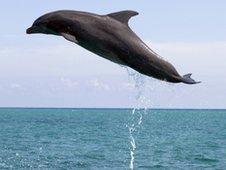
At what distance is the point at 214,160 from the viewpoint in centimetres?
6238

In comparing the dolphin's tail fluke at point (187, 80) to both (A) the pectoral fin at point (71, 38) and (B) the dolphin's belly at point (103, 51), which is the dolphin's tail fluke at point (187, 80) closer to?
(B) the dolphin's belly at point (103, 51)

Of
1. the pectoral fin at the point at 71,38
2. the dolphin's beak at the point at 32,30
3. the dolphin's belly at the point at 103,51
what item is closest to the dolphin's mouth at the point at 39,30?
the dolphin's beak at the point at 32,30

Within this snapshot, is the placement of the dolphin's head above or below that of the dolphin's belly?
above

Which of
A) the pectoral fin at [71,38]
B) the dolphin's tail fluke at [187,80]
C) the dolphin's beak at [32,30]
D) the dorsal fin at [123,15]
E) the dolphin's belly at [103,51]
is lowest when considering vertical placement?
the dolphin's tail fluke at [187,80]

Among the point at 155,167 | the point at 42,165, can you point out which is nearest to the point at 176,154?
the point at 155,167

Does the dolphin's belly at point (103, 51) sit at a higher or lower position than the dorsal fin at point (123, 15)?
lower

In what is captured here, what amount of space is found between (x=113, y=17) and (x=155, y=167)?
148 ft

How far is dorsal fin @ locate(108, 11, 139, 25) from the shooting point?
321 inches

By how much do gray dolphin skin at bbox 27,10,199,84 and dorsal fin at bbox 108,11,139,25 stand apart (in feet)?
0.53

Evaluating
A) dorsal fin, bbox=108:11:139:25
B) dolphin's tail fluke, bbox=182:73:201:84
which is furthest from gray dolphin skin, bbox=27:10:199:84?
dorsal fin, bbox=108:11:139:25

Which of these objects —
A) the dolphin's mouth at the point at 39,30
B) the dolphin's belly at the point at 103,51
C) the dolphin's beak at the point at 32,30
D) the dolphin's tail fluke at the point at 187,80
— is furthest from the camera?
the dolphin's beak at the point at 32,30

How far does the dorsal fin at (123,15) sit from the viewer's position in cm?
816

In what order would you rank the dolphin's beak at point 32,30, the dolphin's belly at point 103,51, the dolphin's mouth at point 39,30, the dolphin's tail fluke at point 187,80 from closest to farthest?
the dolphin's belly at point 103,51, the dolphin's tail fluke at point 187,80, the dolphin's mouth at point 39,30, the dolphin's beak at point 32,30

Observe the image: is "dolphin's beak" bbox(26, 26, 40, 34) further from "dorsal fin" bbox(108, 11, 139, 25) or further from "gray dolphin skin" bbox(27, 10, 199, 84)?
"dorsal fin" bbox(108, 11, 139, 25)
